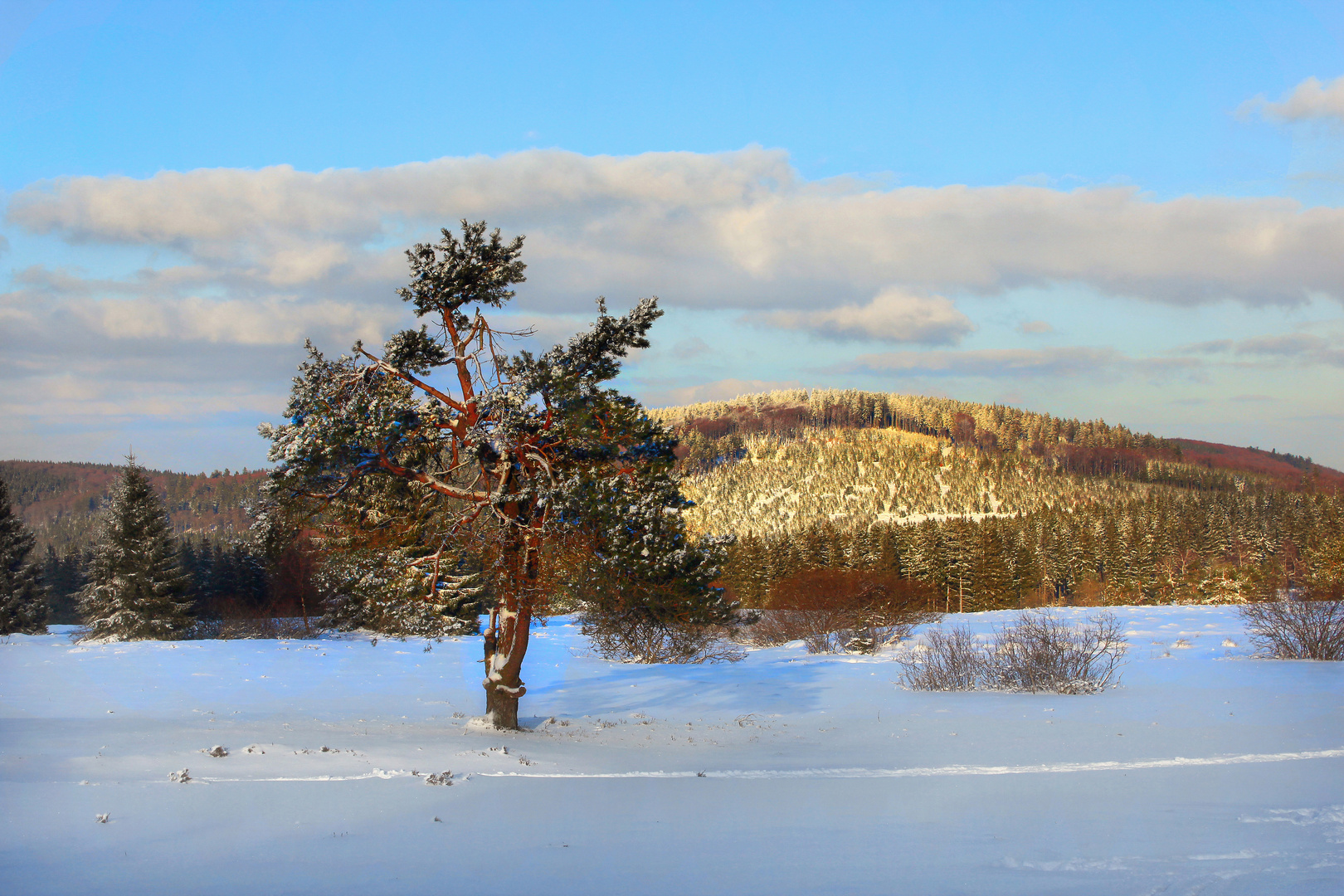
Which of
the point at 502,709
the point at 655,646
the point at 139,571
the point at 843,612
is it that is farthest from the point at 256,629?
the point at 502,709

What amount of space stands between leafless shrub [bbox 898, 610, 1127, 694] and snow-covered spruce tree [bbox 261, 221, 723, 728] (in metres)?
8.02

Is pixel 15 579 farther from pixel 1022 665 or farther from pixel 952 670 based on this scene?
pixel 1022 665

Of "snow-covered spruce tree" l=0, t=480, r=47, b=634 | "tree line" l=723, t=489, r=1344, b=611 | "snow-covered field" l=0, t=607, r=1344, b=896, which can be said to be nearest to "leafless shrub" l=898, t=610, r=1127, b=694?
"snow-covered field" l=0, t=607, r=1344, b=896

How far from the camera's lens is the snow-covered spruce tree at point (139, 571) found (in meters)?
32.4

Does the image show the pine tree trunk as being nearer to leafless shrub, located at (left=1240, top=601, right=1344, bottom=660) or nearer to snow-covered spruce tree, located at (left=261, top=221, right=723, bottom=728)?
snow-covered spruce tree, located at (left=261, top=221, right=723, bottom=728)

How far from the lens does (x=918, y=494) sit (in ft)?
627

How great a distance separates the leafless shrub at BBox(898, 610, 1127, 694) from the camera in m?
17.7

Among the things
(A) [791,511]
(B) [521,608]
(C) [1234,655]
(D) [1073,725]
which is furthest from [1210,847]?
(A) [791,511]

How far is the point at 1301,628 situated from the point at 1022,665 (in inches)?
381

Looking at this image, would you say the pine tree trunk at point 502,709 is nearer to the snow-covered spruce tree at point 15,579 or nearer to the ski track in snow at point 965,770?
the ski track in snow at point 965,770

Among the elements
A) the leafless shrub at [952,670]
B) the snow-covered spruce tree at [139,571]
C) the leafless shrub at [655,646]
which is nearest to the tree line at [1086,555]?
the leafless shrub at [655,646]

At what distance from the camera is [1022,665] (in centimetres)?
1823

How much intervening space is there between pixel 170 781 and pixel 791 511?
185252 millimetres

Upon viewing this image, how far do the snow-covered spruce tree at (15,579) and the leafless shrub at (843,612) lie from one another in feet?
102
